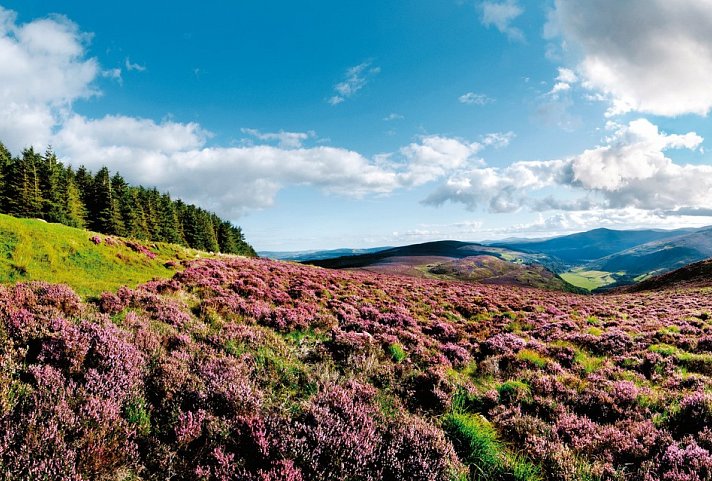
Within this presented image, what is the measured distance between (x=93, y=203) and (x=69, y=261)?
66146 mm

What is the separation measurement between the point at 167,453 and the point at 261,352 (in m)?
3.93

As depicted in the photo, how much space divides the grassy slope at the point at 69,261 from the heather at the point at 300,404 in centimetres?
302

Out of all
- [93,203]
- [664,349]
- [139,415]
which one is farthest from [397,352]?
[93,203]

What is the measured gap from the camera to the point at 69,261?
14617 mm

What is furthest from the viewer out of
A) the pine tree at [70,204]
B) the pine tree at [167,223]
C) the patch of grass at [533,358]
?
the pine tree at [167,223]

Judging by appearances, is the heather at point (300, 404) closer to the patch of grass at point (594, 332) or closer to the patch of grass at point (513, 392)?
the patch of grass at point (513, 392)

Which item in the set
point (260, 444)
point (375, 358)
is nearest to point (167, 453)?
point (260, 444)

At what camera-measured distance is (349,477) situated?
13.9 feet

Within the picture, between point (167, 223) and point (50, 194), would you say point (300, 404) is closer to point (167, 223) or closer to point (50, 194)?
point (50, 194)

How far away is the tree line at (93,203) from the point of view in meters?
52.2

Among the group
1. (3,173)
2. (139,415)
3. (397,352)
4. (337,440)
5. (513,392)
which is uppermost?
(3,173)

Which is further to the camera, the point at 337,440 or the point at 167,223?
the point at 167,223

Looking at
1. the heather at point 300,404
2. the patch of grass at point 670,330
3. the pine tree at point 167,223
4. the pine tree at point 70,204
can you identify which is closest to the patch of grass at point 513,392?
the heather at point 300,404

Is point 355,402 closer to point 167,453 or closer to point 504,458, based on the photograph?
point 504,458
